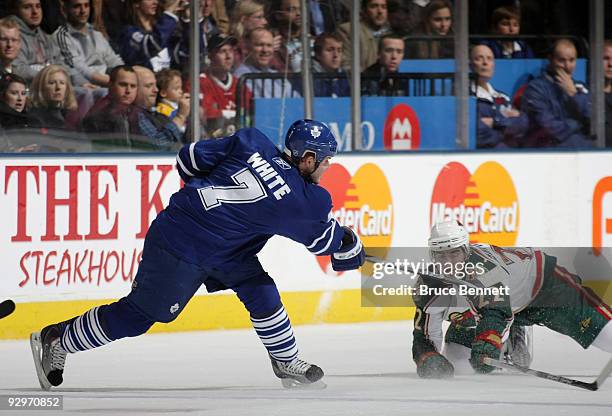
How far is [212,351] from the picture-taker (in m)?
6.62

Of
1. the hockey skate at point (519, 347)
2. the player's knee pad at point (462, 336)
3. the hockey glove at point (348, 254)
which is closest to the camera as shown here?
the hockey glove at point (348, 254)

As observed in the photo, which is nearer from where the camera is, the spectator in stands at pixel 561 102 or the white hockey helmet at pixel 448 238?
the white hockey helmet at pixel 448 238

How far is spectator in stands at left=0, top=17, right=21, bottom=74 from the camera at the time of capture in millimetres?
6980

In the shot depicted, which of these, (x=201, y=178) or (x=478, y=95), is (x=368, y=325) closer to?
(x=478, y=95)

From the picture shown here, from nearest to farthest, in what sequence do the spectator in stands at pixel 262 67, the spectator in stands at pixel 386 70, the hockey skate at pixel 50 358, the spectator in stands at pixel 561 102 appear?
the hockey skate at pixel 50 358 < the spectator in stands at pixel 262 67 < the spectator in stands at pixel 386 70 < the spectator in stands at pixel 561 102

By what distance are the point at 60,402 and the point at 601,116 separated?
4.98m

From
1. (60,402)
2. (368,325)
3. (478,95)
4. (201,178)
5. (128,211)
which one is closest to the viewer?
(60,402)

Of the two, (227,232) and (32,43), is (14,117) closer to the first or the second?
(32,43)

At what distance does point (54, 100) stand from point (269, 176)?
A: 8.51 feet

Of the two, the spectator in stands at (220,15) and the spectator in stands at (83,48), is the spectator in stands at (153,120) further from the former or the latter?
the spectator in stands at (220,15)

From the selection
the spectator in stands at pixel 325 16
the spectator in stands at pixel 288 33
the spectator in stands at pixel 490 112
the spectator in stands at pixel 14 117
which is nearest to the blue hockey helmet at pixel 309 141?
the spectator in stands at pixel 14 117

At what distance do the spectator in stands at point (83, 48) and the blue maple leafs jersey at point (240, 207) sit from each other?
218 centimetres

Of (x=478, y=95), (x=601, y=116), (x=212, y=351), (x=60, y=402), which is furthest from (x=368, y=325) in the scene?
(x=60, y=402)

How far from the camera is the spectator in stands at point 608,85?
8609 mm
